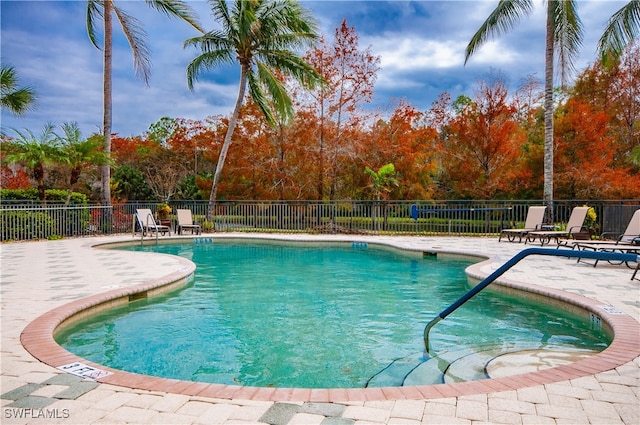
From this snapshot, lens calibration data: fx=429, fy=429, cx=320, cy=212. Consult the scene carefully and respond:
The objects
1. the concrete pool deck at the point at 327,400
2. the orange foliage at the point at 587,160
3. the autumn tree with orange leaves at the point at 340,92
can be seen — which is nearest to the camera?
the concrete pool deck at the point at 327,400

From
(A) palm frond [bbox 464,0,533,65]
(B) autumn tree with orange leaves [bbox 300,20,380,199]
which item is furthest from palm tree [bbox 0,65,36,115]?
(A) palm frond [bbox 464,0,533,65]

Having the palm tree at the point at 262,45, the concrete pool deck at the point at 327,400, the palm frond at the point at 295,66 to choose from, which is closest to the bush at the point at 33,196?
the palm tree at the point at 262,45

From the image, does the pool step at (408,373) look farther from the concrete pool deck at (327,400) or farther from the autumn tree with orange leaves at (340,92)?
the autumn tree with orange leaves at (340,92)

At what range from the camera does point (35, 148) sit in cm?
1363

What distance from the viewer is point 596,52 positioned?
13.4 m

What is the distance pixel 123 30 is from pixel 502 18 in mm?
13419

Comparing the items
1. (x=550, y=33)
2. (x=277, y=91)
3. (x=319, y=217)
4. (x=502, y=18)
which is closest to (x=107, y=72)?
(x=277, y=91)

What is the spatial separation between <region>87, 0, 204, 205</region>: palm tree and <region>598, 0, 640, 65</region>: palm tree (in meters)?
14.1

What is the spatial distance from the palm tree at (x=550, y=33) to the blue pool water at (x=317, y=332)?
766cm

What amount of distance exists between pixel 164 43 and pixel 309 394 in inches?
673

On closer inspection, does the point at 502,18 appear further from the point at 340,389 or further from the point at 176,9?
the point at 340,389

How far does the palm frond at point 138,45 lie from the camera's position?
626 inches

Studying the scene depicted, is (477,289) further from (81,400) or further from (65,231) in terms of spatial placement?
(65,231)

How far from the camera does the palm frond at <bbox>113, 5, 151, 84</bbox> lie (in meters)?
15.9
